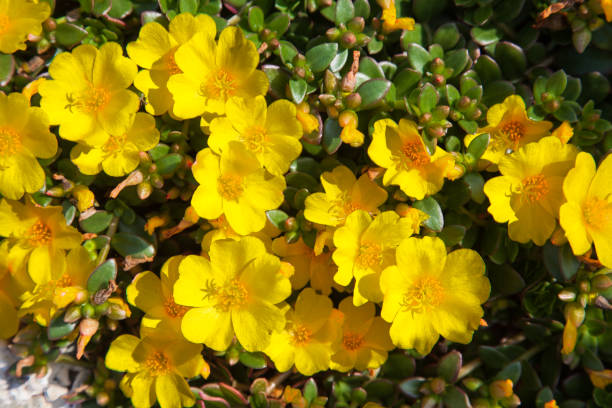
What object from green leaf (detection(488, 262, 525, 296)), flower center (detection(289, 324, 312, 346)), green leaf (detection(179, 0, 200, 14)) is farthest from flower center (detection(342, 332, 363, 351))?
green leaf (detection(179, 0, 200, 14))

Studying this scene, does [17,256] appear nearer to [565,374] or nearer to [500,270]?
[500,270]

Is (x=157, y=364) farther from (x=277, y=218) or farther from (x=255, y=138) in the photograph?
(x=255, y=138)

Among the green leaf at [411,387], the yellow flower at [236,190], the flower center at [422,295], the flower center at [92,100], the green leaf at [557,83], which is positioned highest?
the green leaf at [557,83]

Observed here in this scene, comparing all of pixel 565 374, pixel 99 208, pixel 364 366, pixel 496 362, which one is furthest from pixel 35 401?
pixel 565 374

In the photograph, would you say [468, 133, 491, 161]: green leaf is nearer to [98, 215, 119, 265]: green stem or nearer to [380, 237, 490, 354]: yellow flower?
[380, 237, 490, 354]: yellow flower

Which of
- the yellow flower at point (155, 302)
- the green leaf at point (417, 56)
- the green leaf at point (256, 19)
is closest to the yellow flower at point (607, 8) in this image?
the green leaf at point (417, 56)

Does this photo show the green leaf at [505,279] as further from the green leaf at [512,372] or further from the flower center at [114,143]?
the flower center at [114,143]
